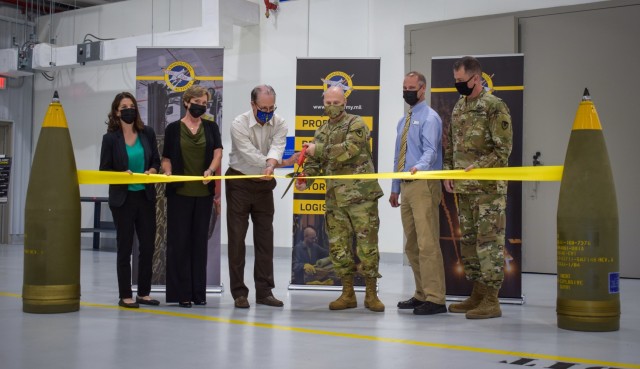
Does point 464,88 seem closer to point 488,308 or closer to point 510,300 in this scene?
point 488,308

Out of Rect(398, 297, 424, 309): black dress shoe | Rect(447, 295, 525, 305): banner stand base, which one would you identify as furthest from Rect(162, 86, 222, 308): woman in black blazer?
Rect(447, 295, 525, 305): banner stand base

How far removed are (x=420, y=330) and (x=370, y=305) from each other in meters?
0.93

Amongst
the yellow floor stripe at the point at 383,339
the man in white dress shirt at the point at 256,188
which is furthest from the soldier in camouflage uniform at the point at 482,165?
the man in white dress shirt at the point at 256,188

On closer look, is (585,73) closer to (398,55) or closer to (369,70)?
Result: (398,55)

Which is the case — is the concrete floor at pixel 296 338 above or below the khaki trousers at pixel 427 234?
below

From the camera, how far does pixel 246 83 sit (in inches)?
442

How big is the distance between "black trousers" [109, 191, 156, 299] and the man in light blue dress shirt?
188cm

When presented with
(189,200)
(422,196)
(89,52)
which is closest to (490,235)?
(422,196)

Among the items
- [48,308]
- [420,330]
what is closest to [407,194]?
[420,330]

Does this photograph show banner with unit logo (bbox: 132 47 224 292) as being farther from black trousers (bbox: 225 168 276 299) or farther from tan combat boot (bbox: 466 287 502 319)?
tan combat boot (bbox: 466 287 502 319)

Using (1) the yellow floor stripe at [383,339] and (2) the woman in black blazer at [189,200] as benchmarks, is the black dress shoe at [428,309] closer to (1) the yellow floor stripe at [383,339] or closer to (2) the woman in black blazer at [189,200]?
(1) the yellow floor stripe at [383,339]

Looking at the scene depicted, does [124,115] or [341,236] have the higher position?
[124,115]

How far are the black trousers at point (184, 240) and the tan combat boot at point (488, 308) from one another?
2011mm

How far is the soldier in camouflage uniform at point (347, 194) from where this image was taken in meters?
5.43
